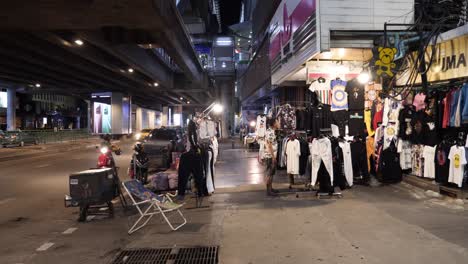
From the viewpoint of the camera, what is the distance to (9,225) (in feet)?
23.6

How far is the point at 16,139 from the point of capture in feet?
101

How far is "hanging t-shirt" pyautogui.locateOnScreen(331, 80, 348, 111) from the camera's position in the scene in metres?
8.98

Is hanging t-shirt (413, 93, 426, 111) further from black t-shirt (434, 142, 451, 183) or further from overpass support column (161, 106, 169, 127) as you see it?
overpass support column (161, 106, 169, 127)

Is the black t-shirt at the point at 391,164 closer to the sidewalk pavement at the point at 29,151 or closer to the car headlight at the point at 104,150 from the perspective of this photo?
the car headlight at the point at 104,150

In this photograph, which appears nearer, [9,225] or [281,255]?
[281,255]

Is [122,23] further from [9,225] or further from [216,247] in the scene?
[216,247]

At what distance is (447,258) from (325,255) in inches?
58.5

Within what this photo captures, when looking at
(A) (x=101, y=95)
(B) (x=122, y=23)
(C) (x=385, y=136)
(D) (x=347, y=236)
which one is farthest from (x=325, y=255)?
(A) (x=101, y=95)

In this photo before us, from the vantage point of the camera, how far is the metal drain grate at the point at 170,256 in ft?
16.4

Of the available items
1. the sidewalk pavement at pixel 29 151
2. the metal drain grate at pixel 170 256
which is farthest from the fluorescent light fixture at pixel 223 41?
the metal drain grate at pixel 170 256

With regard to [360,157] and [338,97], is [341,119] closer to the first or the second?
[338,97]

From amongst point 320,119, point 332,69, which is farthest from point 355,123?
point 332,69

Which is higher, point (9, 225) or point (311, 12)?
point (311, 12)

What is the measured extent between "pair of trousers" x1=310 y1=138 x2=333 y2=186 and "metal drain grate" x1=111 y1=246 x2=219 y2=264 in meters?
3.92
